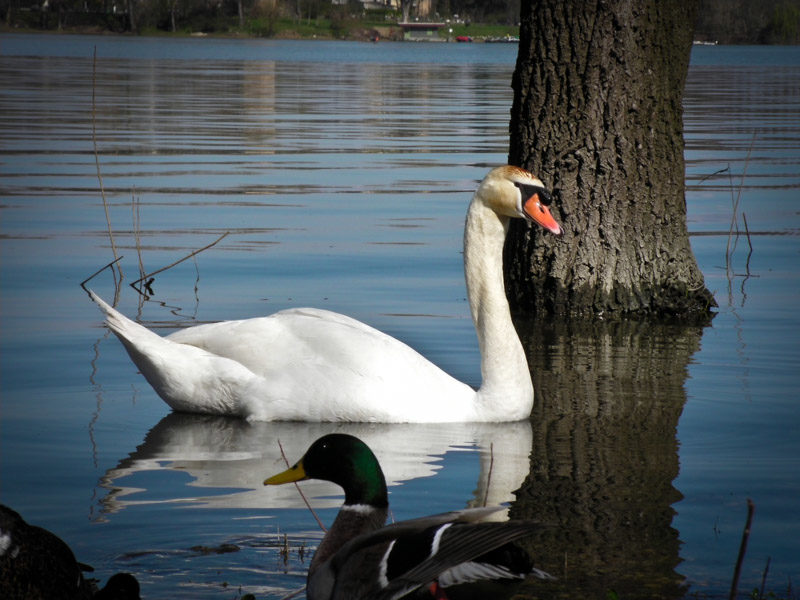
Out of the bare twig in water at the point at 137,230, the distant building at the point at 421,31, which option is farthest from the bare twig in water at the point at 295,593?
the distant building at the point at 421,31

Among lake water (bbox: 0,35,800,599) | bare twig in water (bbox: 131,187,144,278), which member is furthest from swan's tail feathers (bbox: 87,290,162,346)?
bare twig in water (bbox: 131,187,144,278)

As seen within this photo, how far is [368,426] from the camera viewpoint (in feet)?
23.4

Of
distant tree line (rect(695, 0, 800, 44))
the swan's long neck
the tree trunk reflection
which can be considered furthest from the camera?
distant tree line (rect(695, 0, 800, 44))

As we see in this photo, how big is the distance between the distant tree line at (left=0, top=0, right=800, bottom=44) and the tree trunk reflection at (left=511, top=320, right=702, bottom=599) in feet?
437

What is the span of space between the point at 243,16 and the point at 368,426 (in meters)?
150

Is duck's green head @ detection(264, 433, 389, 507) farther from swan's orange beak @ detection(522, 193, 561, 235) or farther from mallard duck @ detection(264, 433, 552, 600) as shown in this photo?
swan's orange beak @ detection(522, 193, 561, 235)

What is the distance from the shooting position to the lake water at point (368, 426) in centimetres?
531

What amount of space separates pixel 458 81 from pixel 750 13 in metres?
94.4

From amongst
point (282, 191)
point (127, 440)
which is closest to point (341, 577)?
point (127, 440)

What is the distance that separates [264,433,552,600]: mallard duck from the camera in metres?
3.89

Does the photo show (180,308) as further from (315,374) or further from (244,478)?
(244,478)

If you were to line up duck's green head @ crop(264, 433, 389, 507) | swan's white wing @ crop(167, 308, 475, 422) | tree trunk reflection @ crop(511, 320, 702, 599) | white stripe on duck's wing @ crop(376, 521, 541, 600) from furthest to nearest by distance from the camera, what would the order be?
swan's white wing @ crop(167, 308, 475, 422) < tree trunk reflection @ crop(511, 320, 702, 599) < duck's green head @ crop(264, 433, 389, 507) < white stripe on duck's wing @ crop(376, 521, 541, 600)

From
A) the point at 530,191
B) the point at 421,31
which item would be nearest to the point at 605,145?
the point at 530,191

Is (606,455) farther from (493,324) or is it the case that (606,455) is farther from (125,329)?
(125,329)
